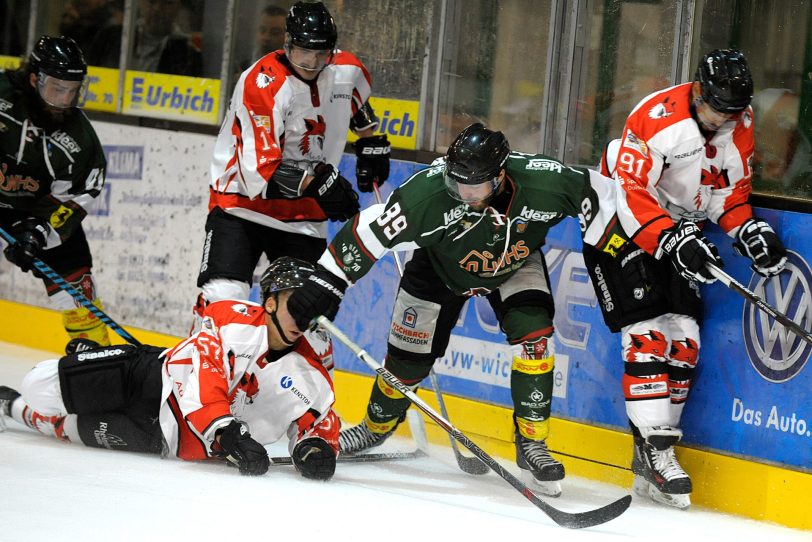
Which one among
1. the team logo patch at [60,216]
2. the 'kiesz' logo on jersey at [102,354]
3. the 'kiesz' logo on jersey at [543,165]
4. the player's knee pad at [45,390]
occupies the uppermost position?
the 'kiesz' logo on jersey at [543,165]

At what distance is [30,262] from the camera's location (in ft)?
14.4

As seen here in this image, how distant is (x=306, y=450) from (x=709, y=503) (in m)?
1.31

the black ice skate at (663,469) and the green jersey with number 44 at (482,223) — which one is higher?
the green jersey with number 44 at (482,223)

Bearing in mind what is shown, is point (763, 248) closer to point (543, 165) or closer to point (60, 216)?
point (543, 165)

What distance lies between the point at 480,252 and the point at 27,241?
5.59ft

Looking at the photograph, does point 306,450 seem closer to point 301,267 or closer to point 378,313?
point 301,267

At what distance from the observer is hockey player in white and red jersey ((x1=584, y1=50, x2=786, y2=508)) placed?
145 inches

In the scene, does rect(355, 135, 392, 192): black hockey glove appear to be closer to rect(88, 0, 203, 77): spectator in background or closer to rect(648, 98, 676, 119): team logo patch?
rect(648, 98, 676, 119): team logo patch

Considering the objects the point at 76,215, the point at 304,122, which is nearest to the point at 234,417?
the point at 304,122

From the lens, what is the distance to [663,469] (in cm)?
375

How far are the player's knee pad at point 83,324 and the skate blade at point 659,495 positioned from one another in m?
2.08

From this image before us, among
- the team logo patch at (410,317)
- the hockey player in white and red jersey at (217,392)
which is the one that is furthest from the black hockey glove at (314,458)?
the team logo patch at (410,317)

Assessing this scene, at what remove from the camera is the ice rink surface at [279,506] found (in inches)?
115

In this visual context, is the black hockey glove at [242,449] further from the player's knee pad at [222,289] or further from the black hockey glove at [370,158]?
the black hockey glove at [370,158]
